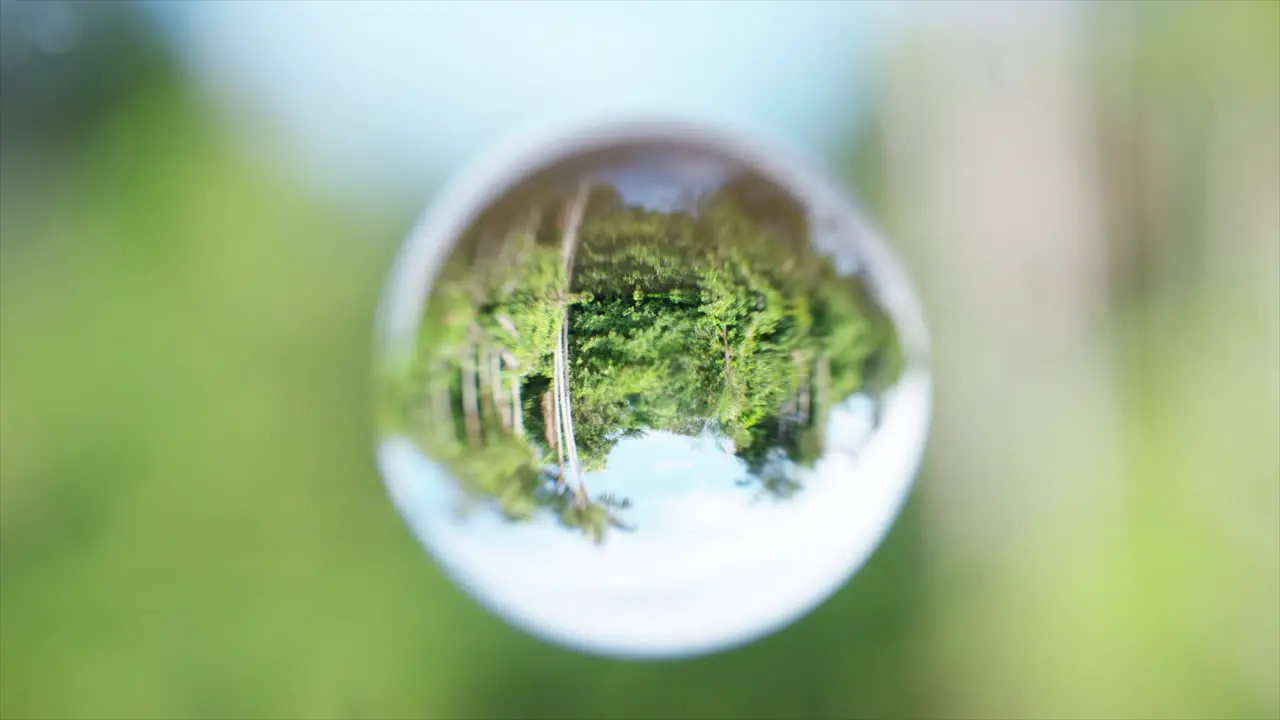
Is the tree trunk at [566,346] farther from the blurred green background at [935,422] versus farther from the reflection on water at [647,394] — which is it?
the blurred green background at [935,422]

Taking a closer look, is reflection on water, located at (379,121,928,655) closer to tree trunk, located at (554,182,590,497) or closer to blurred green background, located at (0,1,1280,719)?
tree trunk, located at (554,182,590,497)

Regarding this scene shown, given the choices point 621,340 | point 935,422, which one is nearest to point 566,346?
point 621,340

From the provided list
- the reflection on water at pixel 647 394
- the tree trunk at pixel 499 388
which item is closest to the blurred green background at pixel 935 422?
the reflection on water at pixel 647 394

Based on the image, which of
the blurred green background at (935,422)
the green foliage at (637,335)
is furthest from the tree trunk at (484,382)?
the blurred green background at (935,422)

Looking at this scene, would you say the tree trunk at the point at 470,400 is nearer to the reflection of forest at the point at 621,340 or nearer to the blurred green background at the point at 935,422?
the reflection of forest at the point at 621,340

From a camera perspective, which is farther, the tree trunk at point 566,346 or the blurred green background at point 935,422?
the blurred green background at point 935,422

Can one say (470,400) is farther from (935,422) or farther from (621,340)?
(935,422)

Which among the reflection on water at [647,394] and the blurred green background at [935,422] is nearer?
the reflection on water at [647,394]

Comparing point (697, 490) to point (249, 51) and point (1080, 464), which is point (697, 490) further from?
point (249, 51)

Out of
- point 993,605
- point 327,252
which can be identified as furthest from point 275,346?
point 993,605
